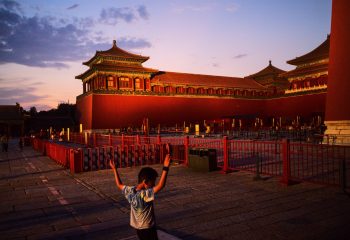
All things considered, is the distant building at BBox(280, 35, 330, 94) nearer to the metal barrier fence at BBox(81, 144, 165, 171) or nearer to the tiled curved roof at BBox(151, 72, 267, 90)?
the tiled curved roof at BBox(151, 72, 267, 90)

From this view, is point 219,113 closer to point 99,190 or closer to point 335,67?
point 335,67

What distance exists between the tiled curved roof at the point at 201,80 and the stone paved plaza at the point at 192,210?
3426 centimetres

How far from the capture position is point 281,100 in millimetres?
43219

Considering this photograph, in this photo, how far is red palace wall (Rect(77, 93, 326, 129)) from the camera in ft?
113

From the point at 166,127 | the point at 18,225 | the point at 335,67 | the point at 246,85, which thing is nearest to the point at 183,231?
the point at 18,225

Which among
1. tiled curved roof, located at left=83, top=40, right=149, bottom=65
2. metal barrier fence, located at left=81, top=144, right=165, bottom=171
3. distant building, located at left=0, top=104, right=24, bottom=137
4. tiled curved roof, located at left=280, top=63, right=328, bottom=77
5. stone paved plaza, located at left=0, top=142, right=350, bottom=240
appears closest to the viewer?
stone paved plaza, located at left=0, top=142, right=350, bottom=240

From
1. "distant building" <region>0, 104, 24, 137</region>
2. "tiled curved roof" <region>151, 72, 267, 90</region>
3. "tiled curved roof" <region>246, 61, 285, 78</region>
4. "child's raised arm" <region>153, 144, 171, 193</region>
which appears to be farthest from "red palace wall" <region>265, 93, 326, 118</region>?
"distant building" <region>0, 104, 24, 137</region>

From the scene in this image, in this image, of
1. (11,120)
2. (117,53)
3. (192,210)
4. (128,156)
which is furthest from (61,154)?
(11,120)

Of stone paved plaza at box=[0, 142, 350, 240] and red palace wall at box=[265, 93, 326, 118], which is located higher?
red palace wall at box=[265, 93, 326, 118]

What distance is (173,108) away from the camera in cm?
3922

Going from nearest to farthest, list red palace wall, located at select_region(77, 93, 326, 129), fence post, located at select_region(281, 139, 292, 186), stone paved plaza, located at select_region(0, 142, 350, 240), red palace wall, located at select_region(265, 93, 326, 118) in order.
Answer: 1. stone paved plaza, located at select_region(0, 142, 350, 240)
2. fence post, located at select_region(281, 139, 292, 186)
3. red palace wall, located at select_region(77, 93, 326, 129)
4. red palace wall, located at select_region(265, 93, 326, 118)

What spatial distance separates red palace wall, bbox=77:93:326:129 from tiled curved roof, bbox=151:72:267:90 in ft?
10.4

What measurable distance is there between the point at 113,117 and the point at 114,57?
8674mm

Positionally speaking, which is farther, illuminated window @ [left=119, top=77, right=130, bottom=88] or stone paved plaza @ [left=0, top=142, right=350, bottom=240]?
illuminated window @ [left=119, top=77, right=130, bottom=88]
